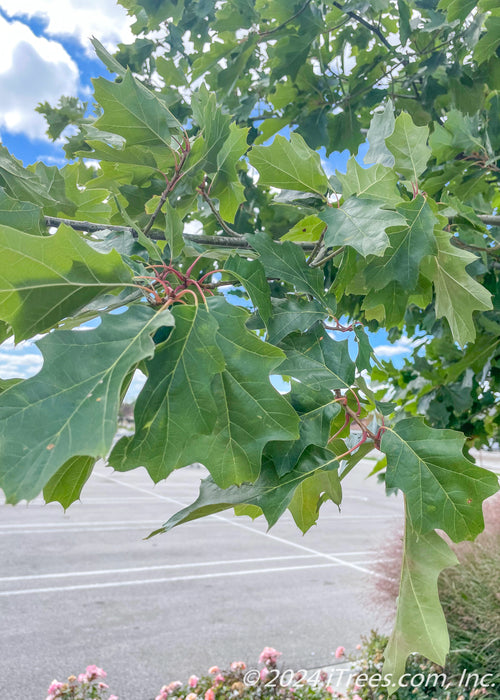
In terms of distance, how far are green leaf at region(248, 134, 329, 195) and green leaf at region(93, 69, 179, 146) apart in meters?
0.12

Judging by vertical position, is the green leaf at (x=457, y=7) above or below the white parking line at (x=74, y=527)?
above

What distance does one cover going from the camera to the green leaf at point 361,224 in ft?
1.92

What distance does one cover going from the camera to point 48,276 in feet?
1.50

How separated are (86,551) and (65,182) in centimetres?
737

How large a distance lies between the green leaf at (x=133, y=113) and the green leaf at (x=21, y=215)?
0.46 ft

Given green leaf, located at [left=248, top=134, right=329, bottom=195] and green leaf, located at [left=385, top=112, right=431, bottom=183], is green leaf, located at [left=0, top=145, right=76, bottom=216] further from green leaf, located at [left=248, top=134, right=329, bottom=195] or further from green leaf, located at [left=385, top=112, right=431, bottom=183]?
green leaf, located at [left=385, top=112, right=431, bottom=183]

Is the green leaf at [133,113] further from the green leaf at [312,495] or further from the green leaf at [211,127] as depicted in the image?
the green leaf at [312,495]

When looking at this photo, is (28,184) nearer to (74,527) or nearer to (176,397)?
(176,397)

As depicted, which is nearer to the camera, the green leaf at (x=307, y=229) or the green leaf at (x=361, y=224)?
the green leaf at (x=361, y=224)

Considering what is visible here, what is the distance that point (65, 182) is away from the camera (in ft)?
2.62

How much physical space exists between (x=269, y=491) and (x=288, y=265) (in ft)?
0.84

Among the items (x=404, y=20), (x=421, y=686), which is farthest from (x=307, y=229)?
(x=421, y=686)

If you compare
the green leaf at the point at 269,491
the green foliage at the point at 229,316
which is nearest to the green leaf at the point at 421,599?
the green foliage at the point at 229,316

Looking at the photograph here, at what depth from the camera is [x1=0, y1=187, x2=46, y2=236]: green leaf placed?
57 centimetres
